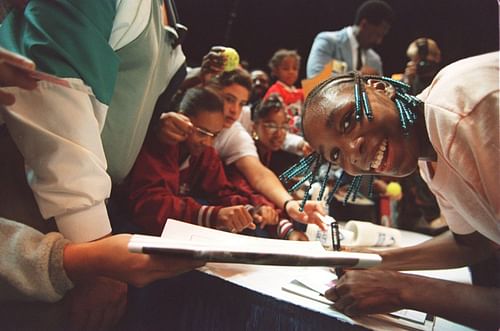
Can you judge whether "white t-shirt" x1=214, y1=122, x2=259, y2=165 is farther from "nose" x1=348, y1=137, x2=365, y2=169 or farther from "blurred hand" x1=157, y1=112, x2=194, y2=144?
"nose" x1=348, y1=137, x2=365, y2=169

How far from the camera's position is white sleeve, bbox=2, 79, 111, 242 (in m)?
0.41

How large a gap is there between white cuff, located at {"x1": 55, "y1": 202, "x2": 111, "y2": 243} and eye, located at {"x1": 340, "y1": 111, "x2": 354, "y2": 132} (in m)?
0.38

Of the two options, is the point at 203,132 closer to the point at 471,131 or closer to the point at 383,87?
the point at 383,87

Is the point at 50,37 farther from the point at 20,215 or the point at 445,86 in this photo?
the point at 445,86

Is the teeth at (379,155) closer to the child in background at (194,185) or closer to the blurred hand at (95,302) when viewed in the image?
the child in background at (194,185)

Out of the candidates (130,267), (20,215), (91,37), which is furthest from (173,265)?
(91,37)

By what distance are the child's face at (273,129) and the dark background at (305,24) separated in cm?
23

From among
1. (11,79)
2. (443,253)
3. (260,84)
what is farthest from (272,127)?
(11,79)

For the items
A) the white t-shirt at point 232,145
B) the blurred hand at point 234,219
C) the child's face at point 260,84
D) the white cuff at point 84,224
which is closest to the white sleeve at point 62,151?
the white cuff at point 84,224

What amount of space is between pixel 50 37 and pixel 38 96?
0.24 ft

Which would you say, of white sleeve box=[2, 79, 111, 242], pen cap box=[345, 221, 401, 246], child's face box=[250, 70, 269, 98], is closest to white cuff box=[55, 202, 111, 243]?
white sleeve box=[2, 79, 111, 242]

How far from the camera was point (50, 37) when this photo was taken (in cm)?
42

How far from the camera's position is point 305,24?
831 millimetres

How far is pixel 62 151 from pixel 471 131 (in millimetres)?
488
